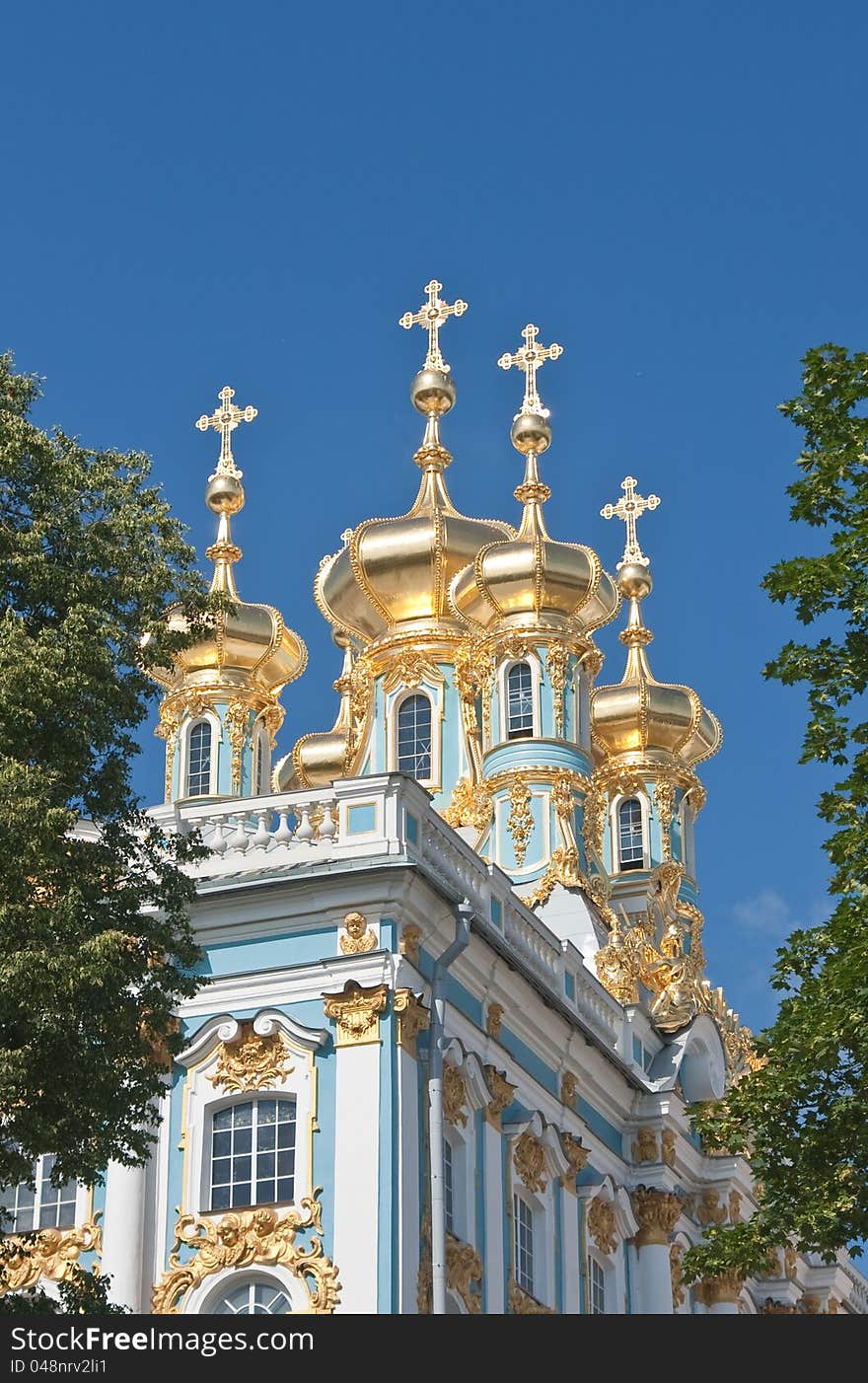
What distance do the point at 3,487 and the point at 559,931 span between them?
16.9 meters

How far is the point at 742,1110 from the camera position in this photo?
19641 millimetres

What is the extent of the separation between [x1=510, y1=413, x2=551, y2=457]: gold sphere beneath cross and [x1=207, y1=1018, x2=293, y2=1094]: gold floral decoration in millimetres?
15490

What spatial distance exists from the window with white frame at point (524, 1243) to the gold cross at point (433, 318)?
1491cm

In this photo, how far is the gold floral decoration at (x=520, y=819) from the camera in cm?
3619

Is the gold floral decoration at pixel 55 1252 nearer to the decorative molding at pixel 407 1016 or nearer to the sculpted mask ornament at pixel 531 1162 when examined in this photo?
the decorative molding at pixel 407 1016

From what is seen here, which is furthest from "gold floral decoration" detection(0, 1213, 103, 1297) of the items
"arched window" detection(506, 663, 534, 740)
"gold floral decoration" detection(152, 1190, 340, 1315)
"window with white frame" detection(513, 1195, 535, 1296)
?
"arched window" detection(506, 663, 534, 740)

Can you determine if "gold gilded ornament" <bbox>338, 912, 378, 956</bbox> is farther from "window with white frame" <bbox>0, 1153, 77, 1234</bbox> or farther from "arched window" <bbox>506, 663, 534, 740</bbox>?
"arched window" <bbox>506, 663, 534, 740</bbox>

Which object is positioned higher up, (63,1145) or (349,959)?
(349,959)

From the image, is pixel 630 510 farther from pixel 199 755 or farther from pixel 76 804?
pixel 76 804

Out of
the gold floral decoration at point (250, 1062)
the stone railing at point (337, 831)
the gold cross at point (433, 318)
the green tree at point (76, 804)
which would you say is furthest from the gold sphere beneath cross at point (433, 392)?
the green tree at point (76, 804)

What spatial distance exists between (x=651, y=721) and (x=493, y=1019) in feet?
55.1

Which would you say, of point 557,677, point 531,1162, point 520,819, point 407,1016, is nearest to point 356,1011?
point 407,1016

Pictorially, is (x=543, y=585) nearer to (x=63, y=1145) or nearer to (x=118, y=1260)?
(x=118, y=1260)

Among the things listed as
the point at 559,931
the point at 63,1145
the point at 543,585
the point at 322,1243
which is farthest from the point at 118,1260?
the point at 543,585
